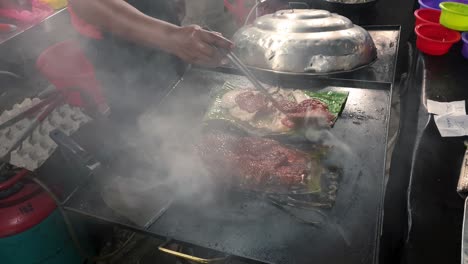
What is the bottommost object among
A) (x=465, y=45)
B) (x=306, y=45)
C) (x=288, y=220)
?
(x=288, y=220)

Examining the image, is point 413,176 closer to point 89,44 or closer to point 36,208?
point 36,208

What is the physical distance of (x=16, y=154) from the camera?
2.68 meters

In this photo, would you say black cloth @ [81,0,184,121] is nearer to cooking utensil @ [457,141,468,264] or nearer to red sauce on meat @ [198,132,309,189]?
red sauce on meat @ [198,132,309,189]

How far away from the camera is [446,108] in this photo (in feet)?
9.37

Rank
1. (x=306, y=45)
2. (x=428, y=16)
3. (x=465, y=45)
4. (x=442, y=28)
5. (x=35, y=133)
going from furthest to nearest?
1. (x=428, y=16)
2. (x=442, y=28)
3. (x=465, y=45)
4. (x=306, y=45)
5. (x=35, y=133)

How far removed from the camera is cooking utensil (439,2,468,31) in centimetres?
342

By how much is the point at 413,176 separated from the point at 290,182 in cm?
85

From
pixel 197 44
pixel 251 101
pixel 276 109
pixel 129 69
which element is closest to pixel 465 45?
pixel 276 109

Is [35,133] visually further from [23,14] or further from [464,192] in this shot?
[464,192]

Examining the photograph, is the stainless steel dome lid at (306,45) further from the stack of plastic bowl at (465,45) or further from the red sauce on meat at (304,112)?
the stack of plastic bowl at (465,45)

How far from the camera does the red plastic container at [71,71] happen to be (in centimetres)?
310

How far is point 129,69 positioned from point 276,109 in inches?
68.3

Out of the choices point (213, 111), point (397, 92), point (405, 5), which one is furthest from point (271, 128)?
point (405, 5)

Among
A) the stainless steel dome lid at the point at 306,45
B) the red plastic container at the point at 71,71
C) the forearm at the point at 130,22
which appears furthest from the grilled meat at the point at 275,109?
the red plastic container at the point at 71,71
